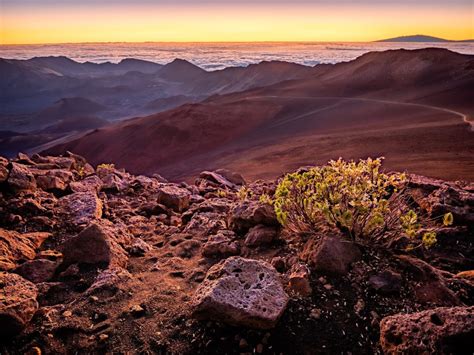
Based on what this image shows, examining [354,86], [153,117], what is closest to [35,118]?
[153,117]

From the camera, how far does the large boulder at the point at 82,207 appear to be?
13.9ft

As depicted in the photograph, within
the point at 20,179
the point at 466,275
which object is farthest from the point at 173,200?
the point at 466,275

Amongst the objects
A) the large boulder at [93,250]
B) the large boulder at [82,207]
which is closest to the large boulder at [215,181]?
the large boulder at [82,207]

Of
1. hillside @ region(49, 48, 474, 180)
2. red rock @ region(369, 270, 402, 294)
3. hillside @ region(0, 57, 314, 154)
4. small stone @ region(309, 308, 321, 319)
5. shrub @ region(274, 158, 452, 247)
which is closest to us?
small stone @ region(309, 308, 321, 319)

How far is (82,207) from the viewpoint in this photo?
446 cm

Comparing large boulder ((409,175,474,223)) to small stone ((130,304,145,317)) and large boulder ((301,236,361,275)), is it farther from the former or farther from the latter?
small stone ((130,304,145,317))

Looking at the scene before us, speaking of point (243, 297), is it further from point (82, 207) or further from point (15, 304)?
point (82, 207)

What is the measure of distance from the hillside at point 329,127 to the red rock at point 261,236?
926 cm

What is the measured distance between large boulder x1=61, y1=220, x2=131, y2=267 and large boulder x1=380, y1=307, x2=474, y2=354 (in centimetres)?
239

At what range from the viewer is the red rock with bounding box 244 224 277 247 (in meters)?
3.43

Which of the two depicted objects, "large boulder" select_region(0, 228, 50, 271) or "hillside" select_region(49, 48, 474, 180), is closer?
"large boulder" select_region(0, 228, 50, 271)

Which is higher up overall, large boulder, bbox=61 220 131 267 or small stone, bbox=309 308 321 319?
small stone, bbox=309 308 321 319

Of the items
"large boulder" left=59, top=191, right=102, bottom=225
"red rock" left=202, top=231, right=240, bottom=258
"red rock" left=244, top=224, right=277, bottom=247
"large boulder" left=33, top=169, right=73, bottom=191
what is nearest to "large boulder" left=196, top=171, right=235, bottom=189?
"large boulder" left=33, top=169, right=73, bottom=191

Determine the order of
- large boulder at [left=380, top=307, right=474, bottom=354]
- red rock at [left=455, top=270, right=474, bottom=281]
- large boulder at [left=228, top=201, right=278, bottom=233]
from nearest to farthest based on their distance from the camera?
large boulder at [left=380, top=307, right=474, bottom=354] → red rock at [left=455, top=270, right=474, bottom=281] → large boulder at [left=228, top=201, right=278, bottom=233]
